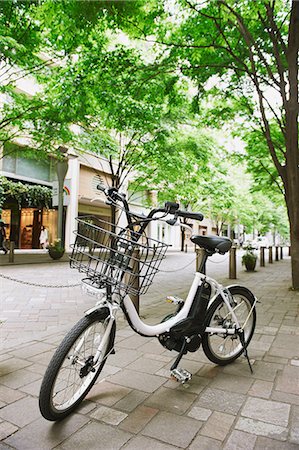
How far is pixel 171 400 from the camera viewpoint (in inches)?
95.8

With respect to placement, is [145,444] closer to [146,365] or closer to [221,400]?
[221,400]

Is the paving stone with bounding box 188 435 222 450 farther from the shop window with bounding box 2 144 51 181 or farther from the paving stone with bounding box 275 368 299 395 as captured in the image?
the shop window with bounding box 2 144 51 181

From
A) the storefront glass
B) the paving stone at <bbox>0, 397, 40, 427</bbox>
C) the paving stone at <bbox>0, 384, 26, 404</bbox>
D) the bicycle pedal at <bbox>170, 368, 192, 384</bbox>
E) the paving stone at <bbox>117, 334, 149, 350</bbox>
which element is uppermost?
the storefront glass

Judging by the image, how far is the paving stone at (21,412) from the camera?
2.16 m

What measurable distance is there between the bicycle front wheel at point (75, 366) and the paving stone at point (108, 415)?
0.15 meters

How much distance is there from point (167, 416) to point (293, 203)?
642cm

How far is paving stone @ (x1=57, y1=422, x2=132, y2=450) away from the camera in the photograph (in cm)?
190

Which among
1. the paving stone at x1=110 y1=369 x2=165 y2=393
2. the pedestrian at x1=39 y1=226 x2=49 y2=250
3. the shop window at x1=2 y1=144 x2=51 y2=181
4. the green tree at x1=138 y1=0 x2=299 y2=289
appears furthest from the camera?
the pedestrian at x1=39 y1=226 x2=49 y2=250

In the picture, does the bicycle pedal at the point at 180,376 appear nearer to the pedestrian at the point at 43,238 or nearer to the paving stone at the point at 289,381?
the paving stone at the point at 289,381

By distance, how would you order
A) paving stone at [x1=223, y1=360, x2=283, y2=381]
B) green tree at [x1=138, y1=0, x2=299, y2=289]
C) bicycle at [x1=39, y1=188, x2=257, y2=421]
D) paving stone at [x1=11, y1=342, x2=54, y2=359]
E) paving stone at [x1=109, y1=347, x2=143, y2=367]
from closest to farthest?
bicycle at [x1=39, y1=188, x2=257, y2=421]
paving stone at [x1=223, y1=360, x2=283, y2=381]
paving stone at [x1=109, y1=347, x2=143, y2=367]
paving stone at [x1=11, y1=342, x2=54, y2=359]
green tree at [x1=138, y1=0, x2=299, y2=289]

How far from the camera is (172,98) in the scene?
8.11 meters

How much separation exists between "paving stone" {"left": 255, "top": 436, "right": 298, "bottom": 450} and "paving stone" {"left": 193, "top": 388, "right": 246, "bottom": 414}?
343mm

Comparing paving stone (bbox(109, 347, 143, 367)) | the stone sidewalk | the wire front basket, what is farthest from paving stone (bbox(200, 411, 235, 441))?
paving stone (bbox(109, 347, 143, 367))

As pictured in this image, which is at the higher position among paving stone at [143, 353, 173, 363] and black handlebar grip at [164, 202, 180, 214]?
black handlebar grip at [164, 202, 180, 214]
